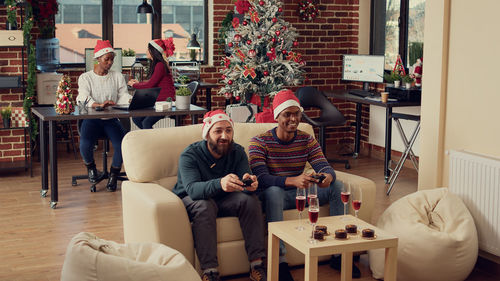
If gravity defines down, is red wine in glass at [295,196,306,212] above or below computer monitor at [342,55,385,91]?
below

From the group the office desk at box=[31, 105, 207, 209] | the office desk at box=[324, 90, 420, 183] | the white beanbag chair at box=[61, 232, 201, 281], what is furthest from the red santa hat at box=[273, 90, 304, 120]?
the office desk at box=[324, 90, 420, 183]

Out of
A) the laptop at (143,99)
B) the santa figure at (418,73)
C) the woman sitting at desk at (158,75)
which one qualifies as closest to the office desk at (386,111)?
the santa figure at (418,73)

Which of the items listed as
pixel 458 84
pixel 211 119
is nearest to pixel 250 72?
pixel 458 84

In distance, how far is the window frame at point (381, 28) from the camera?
8422 mm

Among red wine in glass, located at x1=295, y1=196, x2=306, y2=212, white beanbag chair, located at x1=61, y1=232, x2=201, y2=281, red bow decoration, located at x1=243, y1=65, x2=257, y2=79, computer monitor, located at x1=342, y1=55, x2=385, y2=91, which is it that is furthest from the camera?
computer monitor, located at x1=342, y1=55, x2=385, y2=91

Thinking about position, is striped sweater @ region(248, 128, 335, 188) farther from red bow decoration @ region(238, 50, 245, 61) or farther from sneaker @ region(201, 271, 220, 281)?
red bow decoration @ region(238, 50, 245, 61)

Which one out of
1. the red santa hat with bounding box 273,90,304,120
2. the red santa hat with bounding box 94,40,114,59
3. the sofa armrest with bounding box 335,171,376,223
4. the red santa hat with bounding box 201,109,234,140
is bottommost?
the sofa armrest with bounding box 335,171,376,223

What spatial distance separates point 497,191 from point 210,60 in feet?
17.0

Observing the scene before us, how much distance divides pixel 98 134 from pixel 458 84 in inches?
Answer: 136

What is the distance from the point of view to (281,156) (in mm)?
4707

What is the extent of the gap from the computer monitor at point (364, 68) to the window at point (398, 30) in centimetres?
44

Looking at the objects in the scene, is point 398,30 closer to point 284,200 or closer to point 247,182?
point 284,200

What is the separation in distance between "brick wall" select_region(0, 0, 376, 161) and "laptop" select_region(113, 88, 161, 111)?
8.00 feet

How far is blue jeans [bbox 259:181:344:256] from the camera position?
14.5 ft
